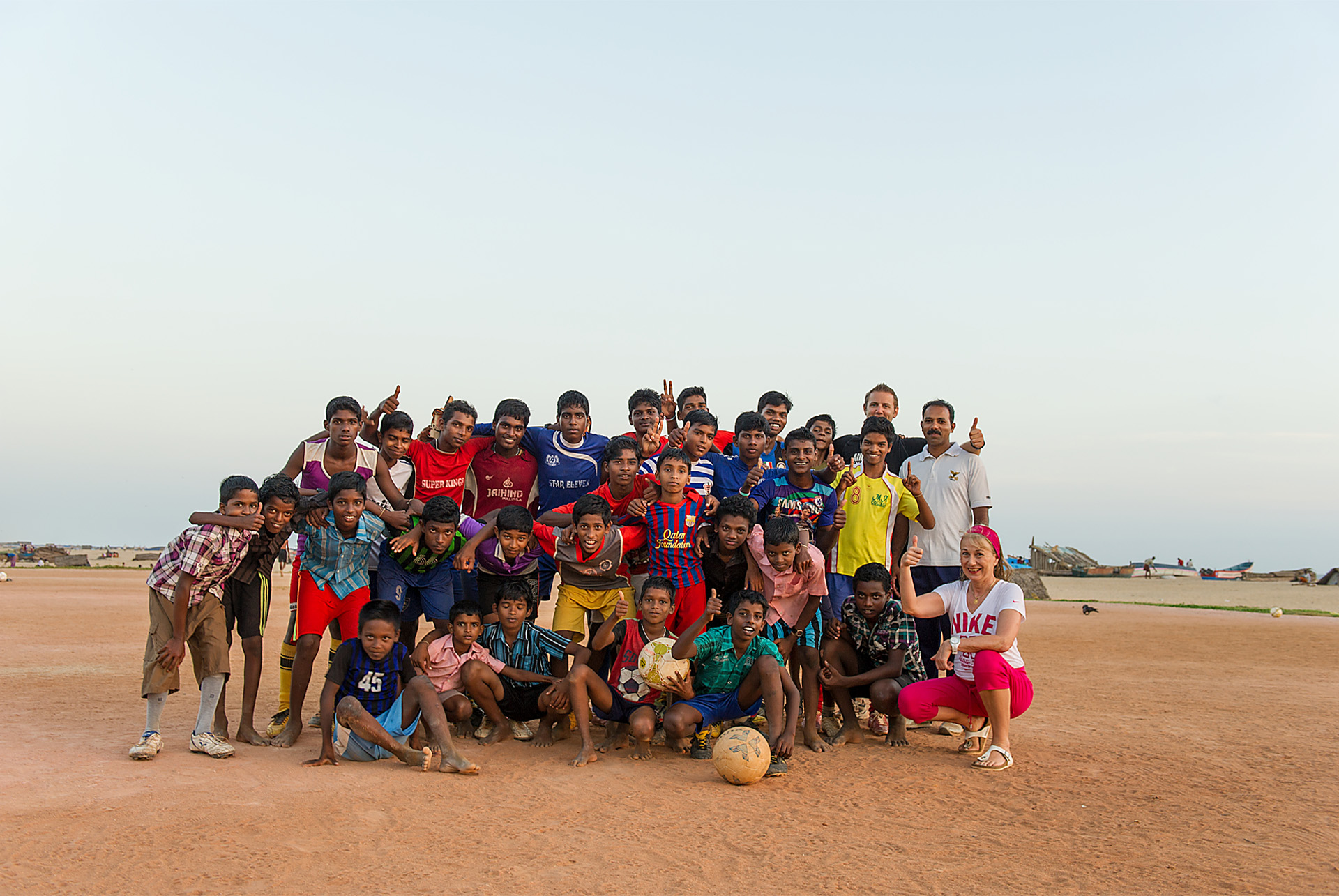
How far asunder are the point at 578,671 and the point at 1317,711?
7.28m

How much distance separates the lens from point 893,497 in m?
7.44

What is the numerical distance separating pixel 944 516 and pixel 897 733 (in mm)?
1879

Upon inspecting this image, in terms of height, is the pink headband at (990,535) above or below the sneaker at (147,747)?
above

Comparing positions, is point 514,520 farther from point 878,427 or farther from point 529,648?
point 878,427

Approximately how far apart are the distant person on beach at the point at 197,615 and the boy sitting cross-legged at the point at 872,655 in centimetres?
431

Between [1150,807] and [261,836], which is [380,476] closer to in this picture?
[261,836]

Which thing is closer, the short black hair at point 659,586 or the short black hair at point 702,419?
the short black hair at point 659,586

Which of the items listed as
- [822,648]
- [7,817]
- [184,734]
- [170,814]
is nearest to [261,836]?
[170,814]

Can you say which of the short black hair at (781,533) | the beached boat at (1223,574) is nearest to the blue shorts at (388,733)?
the short black hair at (781,533)

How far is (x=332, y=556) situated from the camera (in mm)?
6590

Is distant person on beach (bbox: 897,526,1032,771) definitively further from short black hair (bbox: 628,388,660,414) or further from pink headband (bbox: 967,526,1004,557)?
short black hair (bbox: 628,388,660,414)

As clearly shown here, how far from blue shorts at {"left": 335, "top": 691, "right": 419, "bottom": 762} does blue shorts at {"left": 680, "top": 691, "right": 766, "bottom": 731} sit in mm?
1884

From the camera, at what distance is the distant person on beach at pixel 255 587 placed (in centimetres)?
629

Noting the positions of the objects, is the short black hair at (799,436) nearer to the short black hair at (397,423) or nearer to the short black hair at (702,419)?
the short black hair at (702,419)
